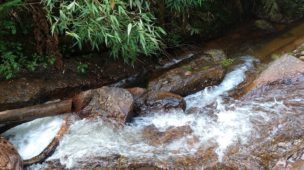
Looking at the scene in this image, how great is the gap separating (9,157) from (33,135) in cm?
83

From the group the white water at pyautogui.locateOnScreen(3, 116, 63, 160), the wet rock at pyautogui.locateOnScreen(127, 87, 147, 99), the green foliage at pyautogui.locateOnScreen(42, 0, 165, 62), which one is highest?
the green foliage at pyautogui.locateOnScreen(42, 0, 165, 62)

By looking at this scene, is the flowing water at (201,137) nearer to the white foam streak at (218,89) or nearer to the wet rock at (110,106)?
the white foam streak at (218,89)

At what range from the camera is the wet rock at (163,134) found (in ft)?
16.0

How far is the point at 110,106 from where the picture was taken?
17.4 feet

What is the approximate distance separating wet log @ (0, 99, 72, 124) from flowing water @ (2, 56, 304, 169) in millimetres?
155

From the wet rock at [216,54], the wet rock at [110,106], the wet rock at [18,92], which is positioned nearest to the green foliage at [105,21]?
the wet rock at [110,106]

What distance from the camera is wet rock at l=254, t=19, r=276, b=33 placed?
8.32 meters

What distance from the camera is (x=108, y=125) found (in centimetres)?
518

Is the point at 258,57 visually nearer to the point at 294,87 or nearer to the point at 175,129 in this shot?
the point at 294,87

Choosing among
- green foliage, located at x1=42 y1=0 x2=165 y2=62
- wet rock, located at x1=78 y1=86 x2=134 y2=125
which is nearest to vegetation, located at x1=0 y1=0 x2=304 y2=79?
green foliage, located at x1=42 y1=0 x2=165 y2=62

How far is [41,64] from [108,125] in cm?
155

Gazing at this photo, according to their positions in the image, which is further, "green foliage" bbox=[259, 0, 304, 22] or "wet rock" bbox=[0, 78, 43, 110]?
"green foliage" bbox=[259, 0, 304, 22]

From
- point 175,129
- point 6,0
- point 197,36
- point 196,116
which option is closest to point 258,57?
point 197,36

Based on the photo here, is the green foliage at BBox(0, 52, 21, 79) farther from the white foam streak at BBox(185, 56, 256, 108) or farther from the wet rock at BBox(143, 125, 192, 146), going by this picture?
the white foam streak at BBox(185, 56, 256, 108)
